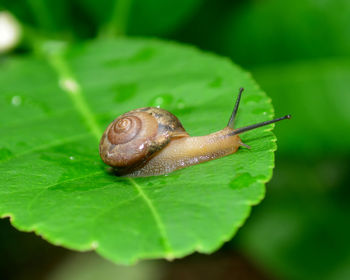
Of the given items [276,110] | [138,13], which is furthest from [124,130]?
[276,110]

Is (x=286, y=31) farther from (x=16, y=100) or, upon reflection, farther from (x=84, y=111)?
(x=16, y=100)

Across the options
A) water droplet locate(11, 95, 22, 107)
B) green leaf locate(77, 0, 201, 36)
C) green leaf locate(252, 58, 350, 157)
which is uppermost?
green leaf locate(77, 0, 201, 36)

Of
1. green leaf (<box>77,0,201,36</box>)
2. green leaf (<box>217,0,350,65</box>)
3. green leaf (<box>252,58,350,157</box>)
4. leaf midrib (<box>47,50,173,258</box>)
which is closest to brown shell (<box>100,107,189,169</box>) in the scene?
leaf midrib (<box>47,50,173,258</box>)

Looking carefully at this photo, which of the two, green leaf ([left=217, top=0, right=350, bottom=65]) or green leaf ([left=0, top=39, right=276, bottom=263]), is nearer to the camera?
green leaf ([left=0, top=39, right=276, bottom=263])

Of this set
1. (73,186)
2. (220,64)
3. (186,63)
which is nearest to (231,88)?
(220,64)

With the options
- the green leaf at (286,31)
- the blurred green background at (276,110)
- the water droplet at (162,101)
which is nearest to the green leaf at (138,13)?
the blurred green background at (276,110)

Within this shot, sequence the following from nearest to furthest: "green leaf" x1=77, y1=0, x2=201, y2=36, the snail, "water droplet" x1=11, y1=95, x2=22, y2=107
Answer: the snail, "water droplet" x1=11, y1=95, x2=22, y2=107, "green leaf" x1=77, y1=0, x2=201, y2=36

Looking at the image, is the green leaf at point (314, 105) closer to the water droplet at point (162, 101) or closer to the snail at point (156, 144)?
the water droplet at point (162, 101)

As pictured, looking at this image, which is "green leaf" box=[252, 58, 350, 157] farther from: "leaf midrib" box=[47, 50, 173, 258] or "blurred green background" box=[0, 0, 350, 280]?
"leaf midrib" box=[47, 50, 173, 258]
